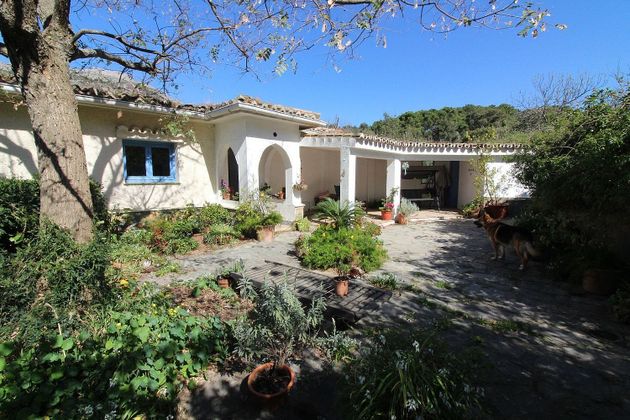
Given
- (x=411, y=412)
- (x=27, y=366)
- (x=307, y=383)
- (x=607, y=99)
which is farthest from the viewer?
(x=607, y=99)

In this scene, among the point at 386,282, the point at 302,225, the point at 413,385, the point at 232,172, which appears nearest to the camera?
the point at 413,385

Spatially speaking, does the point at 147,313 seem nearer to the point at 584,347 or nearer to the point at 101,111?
the point at 584,347

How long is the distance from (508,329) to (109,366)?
176 inches

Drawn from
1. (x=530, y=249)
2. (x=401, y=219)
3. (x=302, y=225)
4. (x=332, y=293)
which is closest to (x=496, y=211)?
(x=401, y=219)

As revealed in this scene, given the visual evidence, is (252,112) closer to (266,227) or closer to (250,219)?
(250,219)

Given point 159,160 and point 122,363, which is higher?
point 159,160

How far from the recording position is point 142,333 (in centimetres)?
262

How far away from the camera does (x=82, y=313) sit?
3076 millimetres

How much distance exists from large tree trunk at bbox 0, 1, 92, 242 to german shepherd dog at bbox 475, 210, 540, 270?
7564 millimetres

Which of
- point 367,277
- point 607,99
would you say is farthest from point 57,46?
point 607,99

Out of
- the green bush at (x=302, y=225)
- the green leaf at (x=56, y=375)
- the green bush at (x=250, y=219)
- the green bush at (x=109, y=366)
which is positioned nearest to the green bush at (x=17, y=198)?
the green bush at (x=109, y=366)

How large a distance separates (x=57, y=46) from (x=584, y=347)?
7.32 meters

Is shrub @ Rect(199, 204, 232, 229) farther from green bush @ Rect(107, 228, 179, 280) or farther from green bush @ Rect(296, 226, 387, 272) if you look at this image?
green bush @ Rect(296, 226, 387, 272)

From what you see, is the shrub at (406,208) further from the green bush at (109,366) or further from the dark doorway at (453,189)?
the green bush at (109,366)
